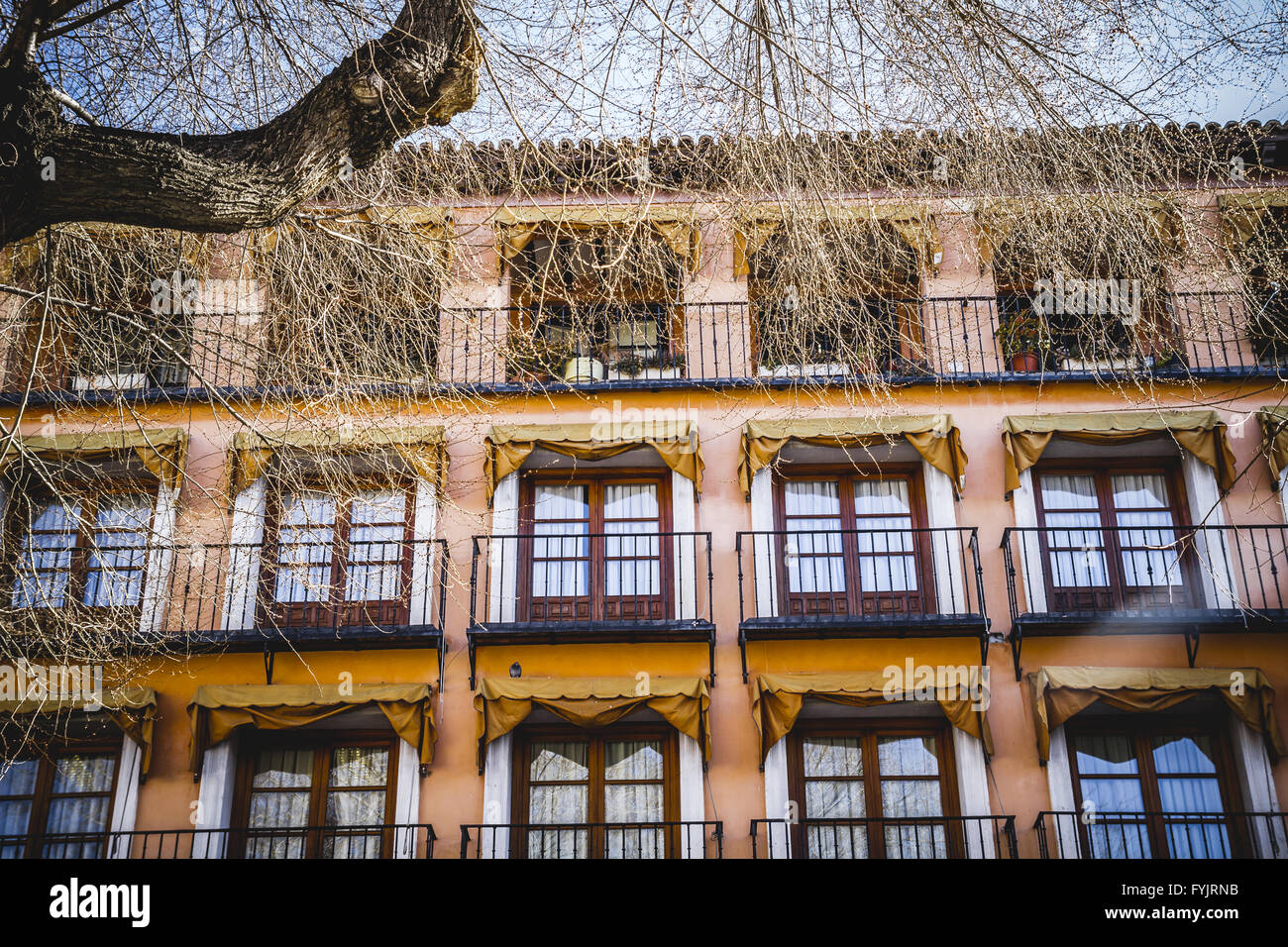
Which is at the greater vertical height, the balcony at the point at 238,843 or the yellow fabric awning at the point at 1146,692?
the yellow fabric awning at the point at 1146,692

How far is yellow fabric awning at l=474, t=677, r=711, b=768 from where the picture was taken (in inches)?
425

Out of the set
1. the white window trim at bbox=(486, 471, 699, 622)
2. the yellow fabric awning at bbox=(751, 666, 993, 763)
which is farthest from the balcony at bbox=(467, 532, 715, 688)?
the yellow fabric awning at bbox=(751, 666, 993, 763)

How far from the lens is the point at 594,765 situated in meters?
11.5

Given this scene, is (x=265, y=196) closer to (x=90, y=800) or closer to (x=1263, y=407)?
(x=90, y=800)

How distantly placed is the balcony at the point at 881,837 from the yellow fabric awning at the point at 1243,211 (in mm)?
5724

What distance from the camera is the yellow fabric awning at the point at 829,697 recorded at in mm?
10781

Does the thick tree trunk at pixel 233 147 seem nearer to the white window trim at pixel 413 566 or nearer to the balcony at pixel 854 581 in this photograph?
the white window trim at pixel 413 566

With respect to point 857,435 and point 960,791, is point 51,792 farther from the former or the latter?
point 960,791

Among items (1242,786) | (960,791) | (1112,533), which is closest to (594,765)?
(960,791)

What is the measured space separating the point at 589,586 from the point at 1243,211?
7.15m

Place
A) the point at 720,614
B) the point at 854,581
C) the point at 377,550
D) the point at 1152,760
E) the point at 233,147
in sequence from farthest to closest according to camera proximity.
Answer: the point at 377,550 → the point at 854,581 → the point at 720,614 → the point at 1152,760 → the point at 233,147

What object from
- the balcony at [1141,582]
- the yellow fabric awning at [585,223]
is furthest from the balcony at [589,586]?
the balcony at [1141,582]
